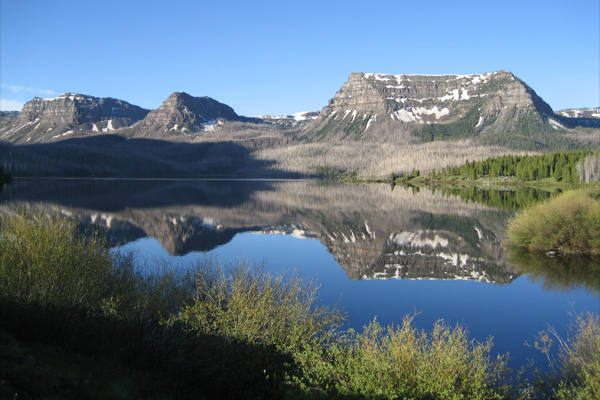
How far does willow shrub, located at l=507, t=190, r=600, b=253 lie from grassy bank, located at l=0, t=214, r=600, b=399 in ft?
58.7

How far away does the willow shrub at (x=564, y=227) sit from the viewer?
26.7 metres

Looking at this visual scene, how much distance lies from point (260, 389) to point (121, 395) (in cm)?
287

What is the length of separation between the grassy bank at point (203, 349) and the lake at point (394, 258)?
418 cm

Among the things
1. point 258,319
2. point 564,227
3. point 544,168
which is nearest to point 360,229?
point 564,227

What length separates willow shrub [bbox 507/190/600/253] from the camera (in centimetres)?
2672

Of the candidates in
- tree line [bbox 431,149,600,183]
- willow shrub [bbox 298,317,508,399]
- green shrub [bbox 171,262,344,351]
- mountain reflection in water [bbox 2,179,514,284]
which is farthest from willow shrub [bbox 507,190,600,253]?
tree line [bbox 431,149,600,183]

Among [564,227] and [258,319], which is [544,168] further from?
[258,319]

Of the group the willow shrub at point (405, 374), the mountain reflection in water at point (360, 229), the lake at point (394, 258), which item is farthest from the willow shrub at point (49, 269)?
the mountain reflection in water at point (360, 229)

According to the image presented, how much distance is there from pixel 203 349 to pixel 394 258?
19801 millimetres

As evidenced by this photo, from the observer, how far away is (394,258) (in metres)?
28.5

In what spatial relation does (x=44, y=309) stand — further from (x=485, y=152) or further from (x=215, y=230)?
(x=485, y=152)

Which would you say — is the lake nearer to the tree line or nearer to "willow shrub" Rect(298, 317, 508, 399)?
"willow shrub" Rect(298, 317, 508, 399)

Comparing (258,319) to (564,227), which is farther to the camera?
(564,227)

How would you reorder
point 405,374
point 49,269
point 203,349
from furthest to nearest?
point 49,269 → point 203,349 → point 405,374
